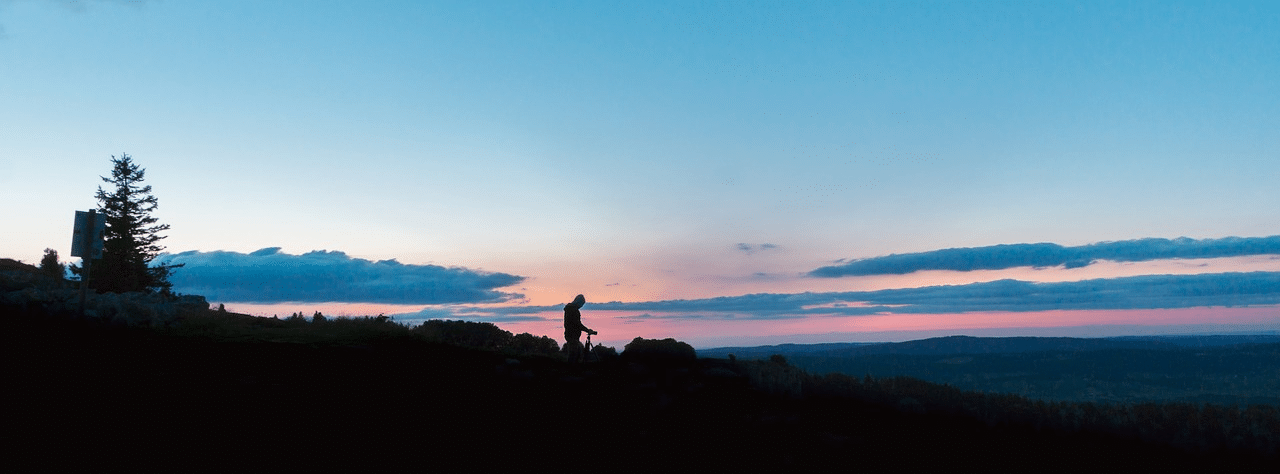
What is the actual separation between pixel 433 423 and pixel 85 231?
13115mm

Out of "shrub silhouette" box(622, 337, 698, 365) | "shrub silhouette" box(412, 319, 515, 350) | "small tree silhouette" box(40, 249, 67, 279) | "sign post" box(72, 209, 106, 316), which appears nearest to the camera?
"sign post" box(72, 209, 106, 316)

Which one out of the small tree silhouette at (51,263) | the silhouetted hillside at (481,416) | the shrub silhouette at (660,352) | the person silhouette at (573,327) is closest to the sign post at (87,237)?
the silhouetted hillside at (481,416)

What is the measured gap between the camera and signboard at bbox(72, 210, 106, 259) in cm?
1911

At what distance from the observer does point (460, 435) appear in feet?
34.3

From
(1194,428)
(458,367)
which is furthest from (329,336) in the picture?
(1194,428)

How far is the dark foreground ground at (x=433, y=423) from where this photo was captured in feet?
30.7

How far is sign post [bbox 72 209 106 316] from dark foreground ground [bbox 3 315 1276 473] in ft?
11.3

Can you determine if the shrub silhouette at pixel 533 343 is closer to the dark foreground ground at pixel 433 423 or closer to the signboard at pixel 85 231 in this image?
the dark foreground ground at pixel 433 423

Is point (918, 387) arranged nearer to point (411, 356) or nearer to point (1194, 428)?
point (1194, 428)

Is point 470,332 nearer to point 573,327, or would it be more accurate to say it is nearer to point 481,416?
point 573,327

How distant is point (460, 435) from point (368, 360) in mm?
6257

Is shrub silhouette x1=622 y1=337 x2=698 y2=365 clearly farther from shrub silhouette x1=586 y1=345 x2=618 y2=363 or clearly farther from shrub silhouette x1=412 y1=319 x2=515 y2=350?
shrub silhouette x1=412 y1=319 x2=515 y2=350

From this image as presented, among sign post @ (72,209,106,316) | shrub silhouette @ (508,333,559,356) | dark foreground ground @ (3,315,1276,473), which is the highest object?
sign post @ (72,209,106,316)

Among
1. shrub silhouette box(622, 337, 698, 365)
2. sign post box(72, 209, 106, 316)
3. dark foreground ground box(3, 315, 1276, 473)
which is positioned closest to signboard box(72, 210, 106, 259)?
sign post box(72, 209, 106, 316)
